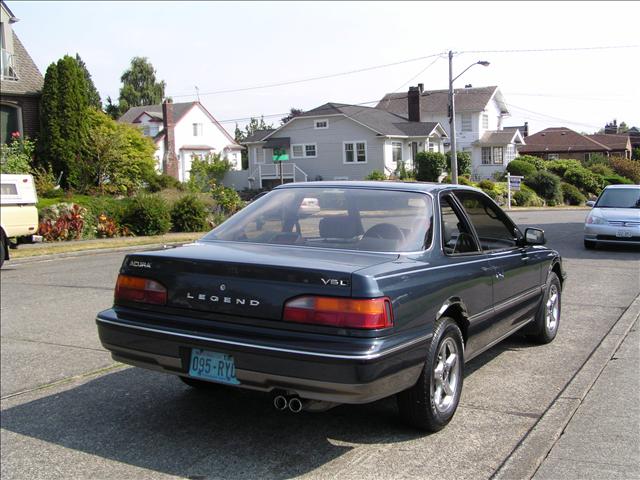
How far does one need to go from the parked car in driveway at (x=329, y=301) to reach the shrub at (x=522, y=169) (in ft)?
78.3

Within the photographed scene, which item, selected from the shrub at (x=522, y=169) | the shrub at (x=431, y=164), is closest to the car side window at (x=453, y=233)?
the shrub at (x=522, y=169)

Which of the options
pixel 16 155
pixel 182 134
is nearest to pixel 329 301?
pixel 16 155

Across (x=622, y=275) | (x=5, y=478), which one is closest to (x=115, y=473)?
(x=5, y=478)

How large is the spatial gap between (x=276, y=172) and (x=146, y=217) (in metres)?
30.8

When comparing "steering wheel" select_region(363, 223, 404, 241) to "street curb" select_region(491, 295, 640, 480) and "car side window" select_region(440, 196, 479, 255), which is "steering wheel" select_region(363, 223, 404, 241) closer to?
"car side window" select_region(440, 196, 479, 255)

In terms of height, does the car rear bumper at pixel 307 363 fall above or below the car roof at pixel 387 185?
below

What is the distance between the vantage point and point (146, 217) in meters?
23.2

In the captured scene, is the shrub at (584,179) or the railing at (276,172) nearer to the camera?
the shrub at (584,179)

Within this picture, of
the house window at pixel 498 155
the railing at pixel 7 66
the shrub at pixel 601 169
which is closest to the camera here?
the shrub at pixel 601 169

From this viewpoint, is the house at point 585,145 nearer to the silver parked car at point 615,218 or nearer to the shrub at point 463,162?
the silver parked car at point 615,218

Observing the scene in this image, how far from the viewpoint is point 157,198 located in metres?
24.0

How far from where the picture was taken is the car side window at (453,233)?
4.82 metres

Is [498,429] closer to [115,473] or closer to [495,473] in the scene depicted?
[495,473]

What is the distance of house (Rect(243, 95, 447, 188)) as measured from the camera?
49625mm
